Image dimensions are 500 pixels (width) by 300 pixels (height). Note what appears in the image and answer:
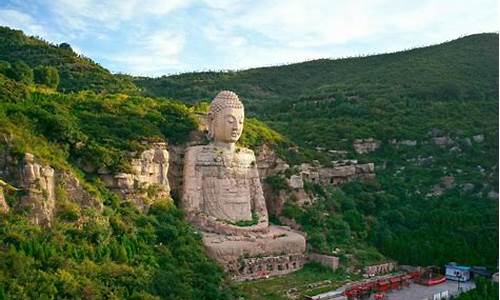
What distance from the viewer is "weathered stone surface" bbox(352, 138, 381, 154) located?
31766 mm

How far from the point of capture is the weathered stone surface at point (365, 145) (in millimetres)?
31766

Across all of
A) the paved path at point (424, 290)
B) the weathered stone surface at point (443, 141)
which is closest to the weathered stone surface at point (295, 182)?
the paved path at point (424, 290)

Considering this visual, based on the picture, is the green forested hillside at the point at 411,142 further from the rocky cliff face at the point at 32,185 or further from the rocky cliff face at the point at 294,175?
the rocky cliff face at the point at 32,185

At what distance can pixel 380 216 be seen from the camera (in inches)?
1070

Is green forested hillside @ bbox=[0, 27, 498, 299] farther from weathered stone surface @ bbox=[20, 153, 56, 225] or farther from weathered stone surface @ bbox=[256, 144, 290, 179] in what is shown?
weathered stone surface @ bbox=[256, 144, 290, 179]

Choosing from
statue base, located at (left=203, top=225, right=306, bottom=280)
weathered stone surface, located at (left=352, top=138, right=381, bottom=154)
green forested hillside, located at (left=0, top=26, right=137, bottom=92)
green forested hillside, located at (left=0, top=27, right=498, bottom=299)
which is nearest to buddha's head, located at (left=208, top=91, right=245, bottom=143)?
green forested hillside, located at (left=0, top=27, right=498, bottom=299)

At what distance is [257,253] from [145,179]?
4351mm

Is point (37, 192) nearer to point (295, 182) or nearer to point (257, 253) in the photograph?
point (257, 253)

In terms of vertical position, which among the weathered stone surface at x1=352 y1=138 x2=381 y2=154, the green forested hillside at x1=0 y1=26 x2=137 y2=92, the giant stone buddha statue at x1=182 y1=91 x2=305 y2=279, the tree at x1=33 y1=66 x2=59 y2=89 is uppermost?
the green forested hillside at x1=0 y1=26 x2=137 y2=92

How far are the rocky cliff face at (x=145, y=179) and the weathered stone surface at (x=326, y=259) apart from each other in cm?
549

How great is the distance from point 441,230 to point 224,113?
9611 millimetres

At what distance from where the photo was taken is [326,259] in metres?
22.3

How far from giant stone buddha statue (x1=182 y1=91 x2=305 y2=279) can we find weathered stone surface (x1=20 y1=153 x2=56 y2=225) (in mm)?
5364

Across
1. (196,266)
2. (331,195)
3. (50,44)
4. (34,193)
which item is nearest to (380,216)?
(331,195)
